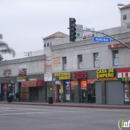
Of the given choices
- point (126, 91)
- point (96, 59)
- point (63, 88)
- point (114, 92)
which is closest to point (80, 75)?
point (96, 59)

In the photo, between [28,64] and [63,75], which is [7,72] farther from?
[63,75]

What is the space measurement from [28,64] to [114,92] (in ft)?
65.5

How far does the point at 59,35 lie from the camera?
98.2 m

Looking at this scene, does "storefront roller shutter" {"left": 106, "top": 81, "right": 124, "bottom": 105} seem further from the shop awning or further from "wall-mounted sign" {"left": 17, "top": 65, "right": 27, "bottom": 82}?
"wall-mounted sign" {"left": 17, "top": 65, "right": 27, "bottom": 82}

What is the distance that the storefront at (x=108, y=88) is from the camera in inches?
1732

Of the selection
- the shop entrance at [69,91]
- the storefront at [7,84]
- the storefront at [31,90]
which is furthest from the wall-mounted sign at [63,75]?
the storefront at [7,84]

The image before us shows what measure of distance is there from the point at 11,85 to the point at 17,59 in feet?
16.2

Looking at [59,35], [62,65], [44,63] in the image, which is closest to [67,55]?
[62,65]

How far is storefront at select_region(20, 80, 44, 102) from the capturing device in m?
56.4

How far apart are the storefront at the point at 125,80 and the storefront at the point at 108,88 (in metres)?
0.38

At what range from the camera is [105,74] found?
4506cm

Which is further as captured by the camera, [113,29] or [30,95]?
[30,95]

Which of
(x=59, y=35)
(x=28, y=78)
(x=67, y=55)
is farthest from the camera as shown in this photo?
(x=59, y=35)

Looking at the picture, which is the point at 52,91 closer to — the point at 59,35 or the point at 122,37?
the point at 122,37
